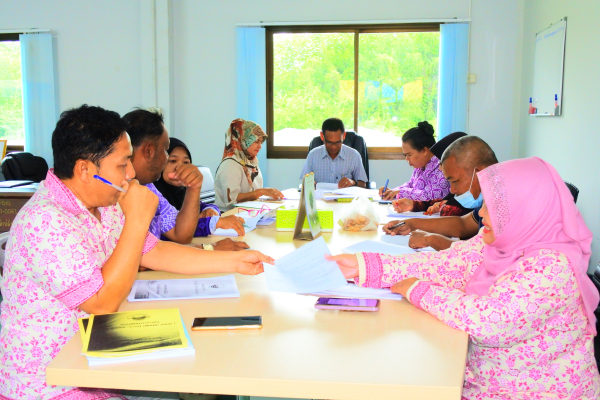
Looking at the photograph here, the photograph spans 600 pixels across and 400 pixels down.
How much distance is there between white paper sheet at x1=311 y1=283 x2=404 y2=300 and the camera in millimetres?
1454

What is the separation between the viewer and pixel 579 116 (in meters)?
4.00

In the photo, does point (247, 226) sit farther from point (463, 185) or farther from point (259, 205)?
point (463, 185)

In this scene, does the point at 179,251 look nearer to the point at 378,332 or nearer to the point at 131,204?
the point at 131,204

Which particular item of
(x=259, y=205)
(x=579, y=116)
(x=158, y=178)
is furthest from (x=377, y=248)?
(x=579, y=116)

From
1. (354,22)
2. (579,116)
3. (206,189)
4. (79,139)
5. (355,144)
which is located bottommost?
(206,189)

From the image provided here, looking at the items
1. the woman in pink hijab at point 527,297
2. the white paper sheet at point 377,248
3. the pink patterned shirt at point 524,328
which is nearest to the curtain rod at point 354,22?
the white paper sheet at point 377,248

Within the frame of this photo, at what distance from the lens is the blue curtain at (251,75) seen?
6.05 meters

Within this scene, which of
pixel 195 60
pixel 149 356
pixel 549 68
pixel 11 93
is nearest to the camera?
pixel 149 356

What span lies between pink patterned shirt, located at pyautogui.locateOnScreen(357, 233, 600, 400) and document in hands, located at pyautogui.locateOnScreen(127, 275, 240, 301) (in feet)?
1.30

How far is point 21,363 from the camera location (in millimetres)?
1276

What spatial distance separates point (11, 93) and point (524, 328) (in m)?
6.97

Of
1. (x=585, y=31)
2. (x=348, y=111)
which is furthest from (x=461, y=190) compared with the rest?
(x=348, y=111)

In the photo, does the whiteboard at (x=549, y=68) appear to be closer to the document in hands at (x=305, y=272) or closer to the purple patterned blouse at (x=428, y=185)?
the purple patterned blouse at (x=428, y=185)

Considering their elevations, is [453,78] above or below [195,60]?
below
